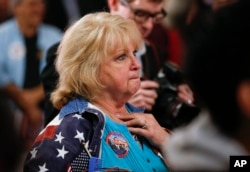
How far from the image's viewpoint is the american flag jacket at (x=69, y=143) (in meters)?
2.29

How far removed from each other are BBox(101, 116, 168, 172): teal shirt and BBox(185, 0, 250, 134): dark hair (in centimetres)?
95

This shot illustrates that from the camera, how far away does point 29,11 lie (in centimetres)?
448

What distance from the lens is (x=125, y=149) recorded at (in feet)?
7.79

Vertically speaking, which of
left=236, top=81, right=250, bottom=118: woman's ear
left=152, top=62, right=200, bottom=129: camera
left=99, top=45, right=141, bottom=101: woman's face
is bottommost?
left=152, top=62, right=200, bottom=129: camera

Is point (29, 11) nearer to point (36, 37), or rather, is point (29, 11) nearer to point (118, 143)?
point (36, 37)

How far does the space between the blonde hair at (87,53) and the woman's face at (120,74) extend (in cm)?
2

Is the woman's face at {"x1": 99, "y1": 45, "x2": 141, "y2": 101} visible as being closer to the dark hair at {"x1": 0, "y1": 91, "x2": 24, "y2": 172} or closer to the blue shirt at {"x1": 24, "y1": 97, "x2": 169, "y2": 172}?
the blue shirt at {"x1": 24, "y1": 97, "x2": 169, "y2": 172}

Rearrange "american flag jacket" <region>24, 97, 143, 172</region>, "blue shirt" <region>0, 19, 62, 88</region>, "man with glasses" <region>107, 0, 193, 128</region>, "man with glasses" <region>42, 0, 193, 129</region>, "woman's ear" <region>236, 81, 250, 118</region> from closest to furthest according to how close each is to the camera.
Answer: "woman's ear" <region>236, 81, 250, 118</region> < "american flag jacket" <region>24, 97, 143, 172</region> < "man with glasses" <region>42, 0, 193, 129</region> < "man with glasses" <region>107, 0, 193, 128</region> < "blue shirt" <region>0, 19, 62, 88</region>

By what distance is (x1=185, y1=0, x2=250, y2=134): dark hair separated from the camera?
4.52 feet

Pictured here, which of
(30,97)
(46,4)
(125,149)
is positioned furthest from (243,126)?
(46,4)

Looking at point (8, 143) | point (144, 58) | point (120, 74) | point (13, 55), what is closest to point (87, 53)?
point (120, 74)

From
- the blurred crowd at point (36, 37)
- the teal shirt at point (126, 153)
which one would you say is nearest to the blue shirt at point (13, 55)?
the blurred crowd at point (36, 37)

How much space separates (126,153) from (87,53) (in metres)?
0.37

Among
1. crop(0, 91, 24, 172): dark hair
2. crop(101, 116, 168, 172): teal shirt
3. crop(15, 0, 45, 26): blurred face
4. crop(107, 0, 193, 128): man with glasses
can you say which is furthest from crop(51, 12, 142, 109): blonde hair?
crop(15, 0, 45, 26): blurred face
